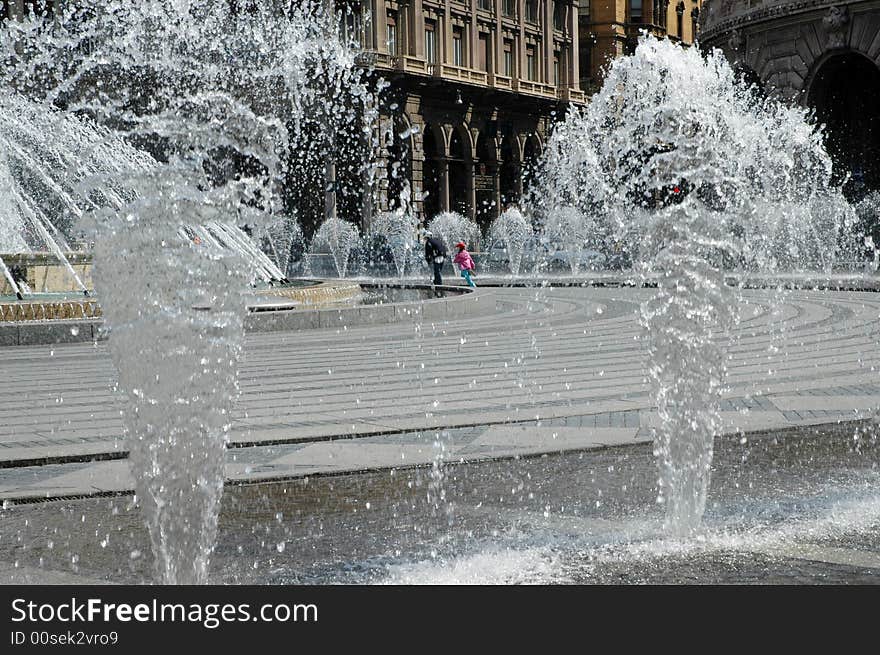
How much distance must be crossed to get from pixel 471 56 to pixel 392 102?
692cm

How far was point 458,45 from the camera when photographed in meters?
55.1

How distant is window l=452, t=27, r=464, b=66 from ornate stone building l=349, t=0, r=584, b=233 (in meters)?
0.04

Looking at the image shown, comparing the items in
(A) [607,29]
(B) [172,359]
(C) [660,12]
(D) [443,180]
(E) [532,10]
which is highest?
(C) [660,12]

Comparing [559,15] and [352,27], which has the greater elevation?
[559,15]

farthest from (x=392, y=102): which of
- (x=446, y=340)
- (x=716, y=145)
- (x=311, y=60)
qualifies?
(x=446, y=340)

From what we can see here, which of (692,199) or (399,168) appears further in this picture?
(399,168)

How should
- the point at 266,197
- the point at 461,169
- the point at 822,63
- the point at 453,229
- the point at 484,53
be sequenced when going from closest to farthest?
the point at 266,197, the point at 822,63, the point at 453,229, the point at 484,53, the point at 461,169

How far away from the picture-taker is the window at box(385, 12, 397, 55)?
1978 inches

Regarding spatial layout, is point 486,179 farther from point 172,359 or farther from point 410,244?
point 172,359

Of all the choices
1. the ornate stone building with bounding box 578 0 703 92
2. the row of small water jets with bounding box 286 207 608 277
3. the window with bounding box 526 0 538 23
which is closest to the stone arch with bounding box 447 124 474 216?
the row of small water jets with bounding box 286 207 608 277

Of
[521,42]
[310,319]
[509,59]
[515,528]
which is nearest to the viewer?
[515,528]

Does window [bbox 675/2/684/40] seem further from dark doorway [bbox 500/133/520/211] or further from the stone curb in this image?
the stone curb

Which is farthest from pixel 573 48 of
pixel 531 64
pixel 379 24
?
pixel 379 24

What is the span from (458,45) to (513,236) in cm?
1489
